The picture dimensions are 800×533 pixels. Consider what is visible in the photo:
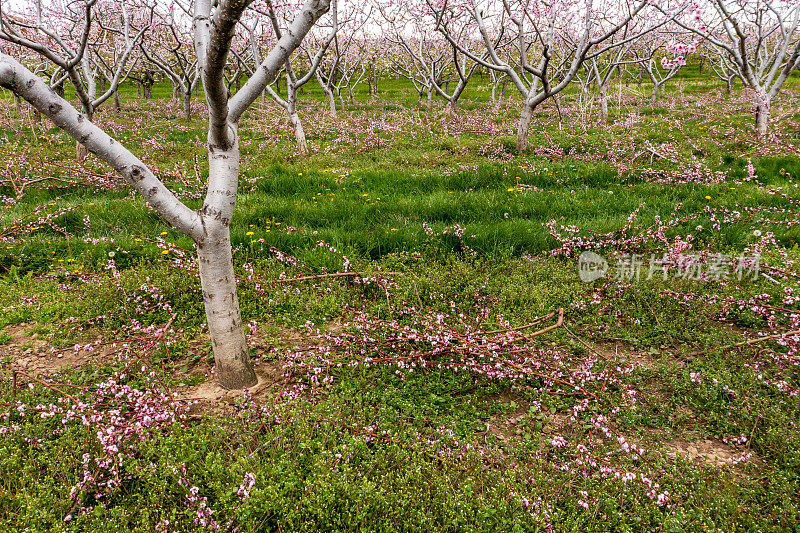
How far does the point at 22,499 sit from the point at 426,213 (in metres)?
5.80

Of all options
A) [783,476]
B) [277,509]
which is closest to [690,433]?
[783,476]

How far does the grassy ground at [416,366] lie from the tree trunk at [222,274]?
10.1 inches

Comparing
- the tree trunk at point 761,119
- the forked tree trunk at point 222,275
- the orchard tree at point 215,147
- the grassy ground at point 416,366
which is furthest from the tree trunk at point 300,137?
the tree trunk at point 761,119

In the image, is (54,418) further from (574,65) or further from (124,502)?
(574,65)

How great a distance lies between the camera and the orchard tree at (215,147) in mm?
2393

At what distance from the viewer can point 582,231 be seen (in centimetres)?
636

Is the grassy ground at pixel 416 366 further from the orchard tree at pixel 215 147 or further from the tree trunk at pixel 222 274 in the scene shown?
the orchard tree at pixel 215 147

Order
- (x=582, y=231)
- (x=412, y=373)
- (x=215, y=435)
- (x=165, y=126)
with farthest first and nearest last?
(x=165, y=126)
(x=582, y=231)
(x=412, y=373)
(x=215, y=435)

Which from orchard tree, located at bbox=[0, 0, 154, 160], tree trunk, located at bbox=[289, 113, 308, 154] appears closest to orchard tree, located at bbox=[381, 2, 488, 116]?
tree trunk, located at bbox=[289, 113, 308, 154]

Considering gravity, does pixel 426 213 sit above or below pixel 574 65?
below

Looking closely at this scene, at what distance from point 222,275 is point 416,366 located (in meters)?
1.92

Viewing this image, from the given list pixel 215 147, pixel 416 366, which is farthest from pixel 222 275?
pixel 416 366

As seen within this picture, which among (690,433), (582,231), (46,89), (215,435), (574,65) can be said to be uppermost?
(574,65)

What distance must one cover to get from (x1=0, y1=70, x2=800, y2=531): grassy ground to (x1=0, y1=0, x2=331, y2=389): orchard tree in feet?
2.31
